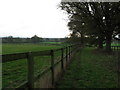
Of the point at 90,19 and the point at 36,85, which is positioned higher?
the point at 90,19

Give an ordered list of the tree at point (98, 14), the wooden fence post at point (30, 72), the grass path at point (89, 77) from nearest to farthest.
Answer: the wooden fence post at point (30, 72), the grass path at point (89, 77), the tree at point (98, 14)

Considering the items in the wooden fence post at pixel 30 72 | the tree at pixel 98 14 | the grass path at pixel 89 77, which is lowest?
the grass path at pixel 89 77

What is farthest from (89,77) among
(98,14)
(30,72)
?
(98,14)

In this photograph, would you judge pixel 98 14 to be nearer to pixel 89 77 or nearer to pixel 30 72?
pixel 89 77

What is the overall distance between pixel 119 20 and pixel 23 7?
1056 cm

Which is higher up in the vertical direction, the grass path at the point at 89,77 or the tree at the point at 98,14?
the tree at the point at 98,14

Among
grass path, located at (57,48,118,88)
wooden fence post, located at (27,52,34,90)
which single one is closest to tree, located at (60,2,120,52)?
grass path, located at (57,48,118,88)

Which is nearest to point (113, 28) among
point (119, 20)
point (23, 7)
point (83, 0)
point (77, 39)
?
point (119, 20)

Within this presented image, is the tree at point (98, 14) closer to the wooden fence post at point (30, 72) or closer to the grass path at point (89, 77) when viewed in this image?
the grass path at point (89, 77)

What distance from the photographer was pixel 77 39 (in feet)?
128

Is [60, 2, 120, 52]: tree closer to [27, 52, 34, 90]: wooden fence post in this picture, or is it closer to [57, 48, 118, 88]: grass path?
[57, 48, 118, 88]: grass path

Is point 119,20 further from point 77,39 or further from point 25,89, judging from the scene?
point 77,39

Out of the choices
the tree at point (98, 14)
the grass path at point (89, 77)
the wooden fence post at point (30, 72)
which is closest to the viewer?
the wooden fence post at point (30, 72)

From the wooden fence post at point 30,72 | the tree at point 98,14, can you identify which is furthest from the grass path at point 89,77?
the tree at point 98,14
